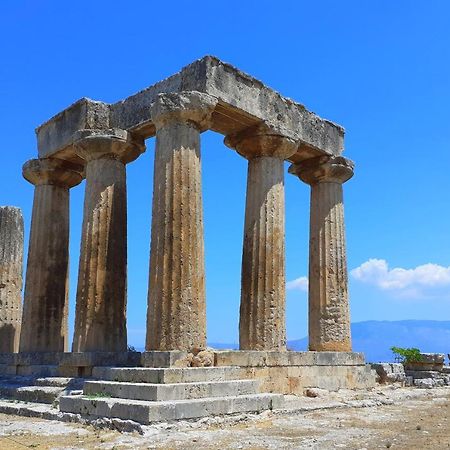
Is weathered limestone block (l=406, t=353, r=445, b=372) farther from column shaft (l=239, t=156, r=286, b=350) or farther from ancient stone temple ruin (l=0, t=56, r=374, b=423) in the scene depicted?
column shaft (l=239, t=156, r=286, b=350)

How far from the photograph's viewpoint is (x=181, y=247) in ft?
48.3

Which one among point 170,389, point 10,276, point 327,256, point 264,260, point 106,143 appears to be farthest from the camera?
point 10,276

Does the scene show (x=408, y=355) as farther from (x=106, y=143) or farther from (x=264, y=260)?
(x=106, y=143)

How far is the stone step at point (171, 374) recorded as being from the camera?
1262 centimetres

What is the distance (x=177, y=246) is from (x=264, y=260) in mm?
3529

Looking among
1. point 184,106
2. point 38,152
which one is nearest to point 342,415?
Answer: point 184,106

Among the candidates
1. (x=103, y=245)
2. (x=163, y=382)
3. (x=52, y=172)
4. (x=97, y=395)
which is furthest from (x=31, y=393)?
(x=52, y=172)

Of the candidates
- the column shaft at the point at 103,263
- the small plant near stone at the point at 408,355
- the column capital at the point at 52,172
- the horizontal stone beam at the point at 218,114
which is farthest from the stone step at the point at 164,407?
the small plant near stone at the point at 408,355

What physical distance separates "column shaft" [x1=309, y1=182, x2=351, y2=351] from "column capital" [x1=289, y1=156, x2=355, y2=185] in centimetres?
23

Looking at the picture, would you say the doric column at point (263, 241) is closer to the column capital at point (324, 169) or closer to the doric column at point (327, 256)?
the column capital at point (324, 169)

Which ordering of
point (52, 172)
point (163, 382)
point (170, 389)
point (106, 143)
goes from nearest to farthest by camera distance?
point (170, 389) < point (163, 382) < point (106, 143) < point (52, 172)

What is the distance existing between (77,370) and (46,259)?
207 inches

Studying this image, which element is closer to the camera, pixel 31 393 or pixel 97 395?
pixel 97 395

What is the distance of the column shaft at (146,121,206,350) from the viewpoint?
14352 mm
